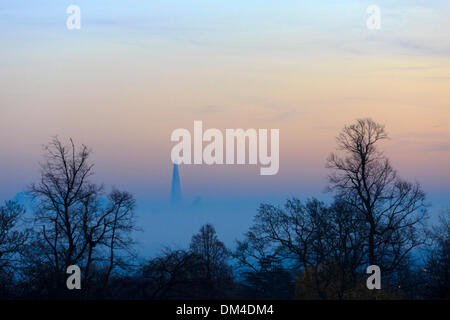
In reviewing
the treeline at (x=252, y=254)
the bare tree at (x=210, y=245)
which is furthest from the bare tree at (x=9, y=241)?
the bare tree at (x=210, y=245)

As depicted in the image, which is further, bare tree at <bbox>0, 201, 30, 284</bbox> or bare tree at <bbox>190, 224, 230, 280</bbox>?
bare tree at <bbox>190, 224, 230, 280</bbox>

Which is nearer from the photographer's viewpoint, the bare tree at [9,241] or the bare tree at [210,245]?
the bare tree at [9,241]

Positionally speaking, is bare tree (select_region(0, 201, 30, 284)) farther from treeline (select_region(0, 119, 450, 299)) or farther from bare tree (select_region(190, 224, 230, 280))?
bare tree (select_region(190, 224, 230, 280))

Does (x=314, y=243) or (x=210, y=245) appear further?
(x=210, y=245)

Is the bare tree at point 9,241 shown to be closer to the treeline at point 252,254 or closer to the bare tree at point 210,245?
the treeline at point 252,254

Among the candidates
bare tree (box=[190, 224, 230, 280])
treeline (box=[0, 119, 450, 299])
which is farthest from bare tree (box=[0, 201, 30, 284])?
bare tree (box=[190, 224, 230, 280])

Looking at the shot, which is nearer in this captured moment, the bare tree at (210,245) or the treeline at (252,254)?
the treeline at (252,254)

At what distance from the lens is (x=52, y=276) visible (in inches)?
943

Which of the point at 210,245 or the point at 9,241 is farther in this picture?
the point at 210,245

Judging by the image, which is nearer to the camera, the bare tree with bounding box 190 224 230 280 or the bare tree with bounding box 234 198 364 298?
the bare tree with bounding box 234 198 364 298
